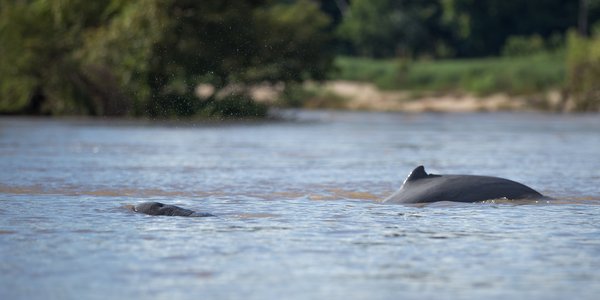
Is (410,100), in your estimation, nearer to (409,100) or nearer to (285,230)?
(409,100)

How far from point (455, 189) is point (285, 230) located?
12.7 ft

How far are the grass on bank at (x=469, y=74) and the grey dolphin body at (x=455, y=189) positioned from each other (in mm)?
58220

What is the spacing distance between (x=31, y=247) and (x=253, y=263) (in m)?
2.56

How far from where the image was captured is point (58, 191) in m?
20.5

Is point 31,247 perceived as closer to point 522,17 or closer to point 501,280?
point 501,280

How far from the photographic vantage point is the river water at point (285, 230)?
36.5ft

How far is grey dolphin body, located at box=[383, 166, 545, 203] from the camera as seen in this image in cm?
1802

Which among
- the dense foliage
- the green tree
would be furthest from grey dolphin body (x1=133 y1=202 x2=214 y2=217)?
the green tree

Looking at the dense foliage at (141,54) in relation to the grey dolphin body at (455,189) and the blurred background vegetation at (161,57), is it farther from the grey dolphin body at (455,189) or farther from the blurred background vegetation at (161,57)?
the grey dolphin body at (455,189)

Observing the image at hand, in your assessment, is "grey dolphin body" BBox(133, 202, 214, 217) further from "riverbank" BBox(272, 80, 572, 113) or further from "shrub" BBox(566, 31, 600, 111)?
"riverbank" BBox(272, 80, 572, 113)

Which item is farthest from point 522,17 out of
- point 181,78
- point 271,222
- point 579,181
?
point 271,222

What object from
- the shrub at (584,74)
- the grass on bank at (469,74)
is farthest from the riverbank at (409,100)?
the shrub at (584,74)

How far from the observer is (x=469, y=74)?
82.4 m

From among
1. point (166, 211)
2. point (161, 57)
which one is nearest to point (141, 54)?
point (161, 57)
